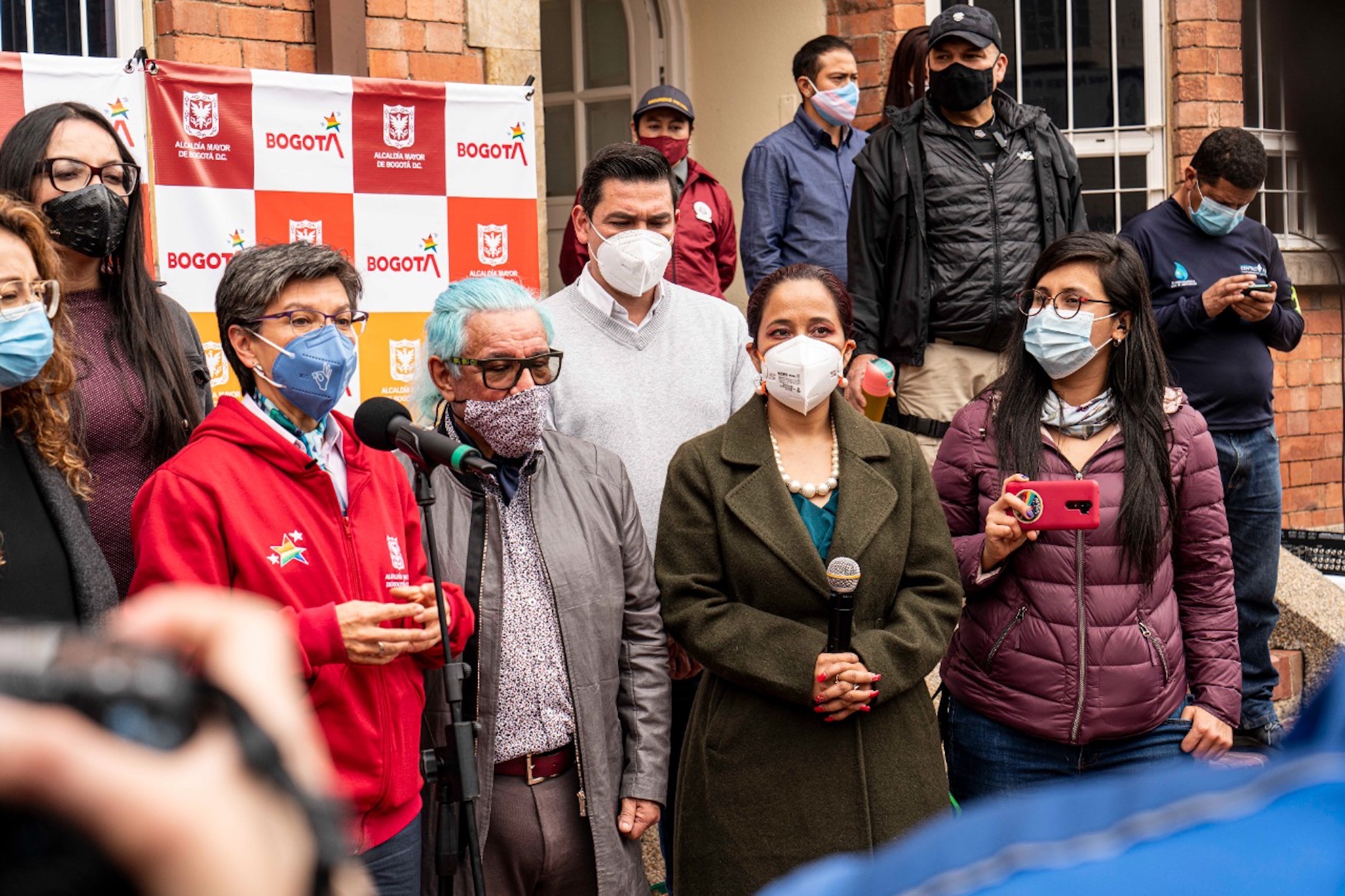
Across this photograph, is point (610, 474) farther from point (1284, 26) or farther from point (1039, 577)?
point (1284, 26)

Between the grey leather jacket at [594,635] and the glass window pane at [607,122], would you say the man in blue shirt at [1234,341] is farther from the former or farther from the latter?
the glass window pane at [607,122]

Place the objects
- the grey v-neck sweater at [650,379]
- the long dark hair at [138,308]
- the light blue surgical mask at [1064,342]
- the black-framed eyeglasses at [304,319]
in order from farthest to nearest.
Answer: the grey v-neck sweater at [650,379] → the light blue surgical mask at [1064,342] → the long dark hair at [138,308] → the black-framed eyeglasses at [304,319]

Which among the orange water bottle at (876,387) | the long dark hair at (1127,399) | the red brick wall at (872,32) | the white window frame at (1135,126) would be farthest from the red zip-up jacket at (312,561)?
the white window frame at (1135,126)

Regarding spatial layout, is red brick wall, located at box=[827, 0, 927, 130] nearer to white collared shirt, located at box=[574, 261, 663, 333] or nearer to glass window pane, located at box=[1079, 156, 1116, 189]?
glass window pane, located at box=[1079, 156, 1116, 189]

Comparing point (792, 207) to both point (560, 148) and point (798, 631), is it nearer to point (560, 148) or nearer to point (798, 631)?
point (560, 148)

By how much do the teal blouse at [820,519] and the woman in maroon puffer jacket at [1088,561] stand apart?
425mm

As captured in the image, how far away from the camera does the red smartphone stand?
3498 mm

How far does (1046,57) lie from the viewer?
28.7 ft

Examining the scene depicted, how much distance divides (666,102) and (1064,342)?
3128 mm

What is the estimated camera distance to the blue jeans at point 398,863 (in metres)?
2.94

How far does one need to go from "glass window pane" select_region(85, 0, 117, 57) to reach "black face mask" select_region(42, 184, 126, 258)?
9.47ft

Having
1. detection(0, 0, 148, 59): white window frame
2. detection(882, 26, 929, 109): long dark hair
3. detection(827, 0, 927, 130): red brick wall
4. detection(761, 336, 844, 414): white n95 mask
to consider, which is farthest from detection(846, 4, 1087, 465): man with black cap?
detection(0, 0, 148, 59): white window frame

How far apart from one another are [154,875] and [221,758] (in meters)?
0.05

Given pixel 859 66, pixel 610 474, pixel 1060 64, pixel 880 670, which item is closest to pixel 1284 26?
pixel 880 670
